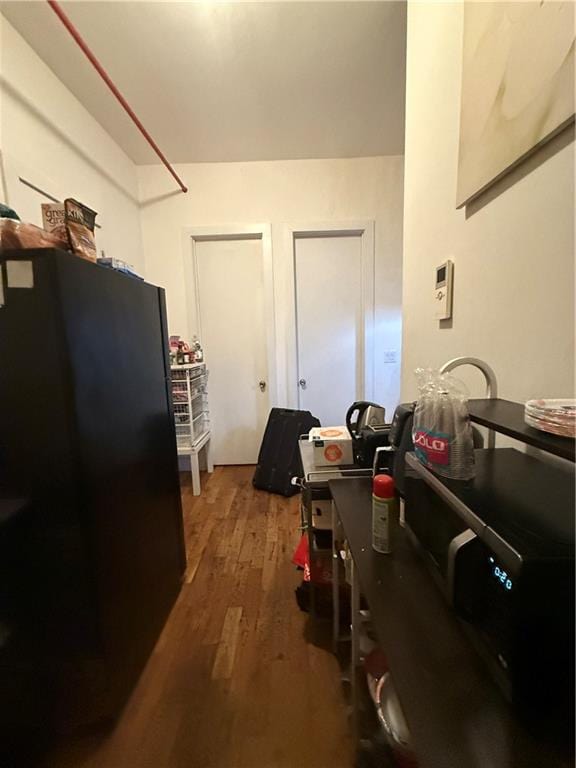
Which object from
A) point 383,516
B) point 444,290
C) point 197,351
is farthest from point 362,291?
point 383,516

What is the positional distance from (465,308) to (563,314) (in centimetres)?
38

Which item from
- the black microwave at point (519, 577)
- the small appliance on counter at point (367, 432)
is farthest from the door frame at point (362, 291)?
the black microwave at point (519, 577)

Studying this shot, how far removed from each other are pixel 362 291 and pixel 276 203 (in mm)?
1070

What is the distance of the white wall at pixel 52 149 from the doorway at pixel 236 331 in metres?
0.68

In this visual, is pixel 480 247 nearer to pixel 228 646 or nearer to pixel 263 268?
pixel 228 646

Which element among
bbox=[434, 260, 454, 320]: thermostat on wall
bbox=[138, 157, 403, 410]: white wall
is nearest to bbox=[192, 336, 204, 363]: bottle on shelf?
bbox=[138, 157, 403, 410]: white wall

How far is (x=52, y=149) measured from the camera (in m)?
1.84

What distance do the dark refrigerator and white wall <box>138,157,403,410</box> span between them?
76.6 inches

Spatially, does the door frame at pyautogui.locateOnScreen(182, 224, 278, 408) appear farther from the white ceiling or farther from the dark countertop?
the dark countertop

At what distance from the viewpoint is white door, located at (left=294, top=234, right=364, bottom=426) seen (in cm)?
303

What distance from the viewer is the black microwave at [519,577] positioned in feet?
1.48

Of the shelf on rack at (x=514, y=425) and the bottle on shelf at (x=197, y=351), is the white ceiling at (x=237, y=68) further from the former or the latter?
the shelf on rack at (x=514, y=425)

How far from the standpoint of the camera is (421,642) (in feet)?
2.02

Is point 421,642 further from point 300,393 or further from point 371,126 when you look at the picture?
point 371,126
